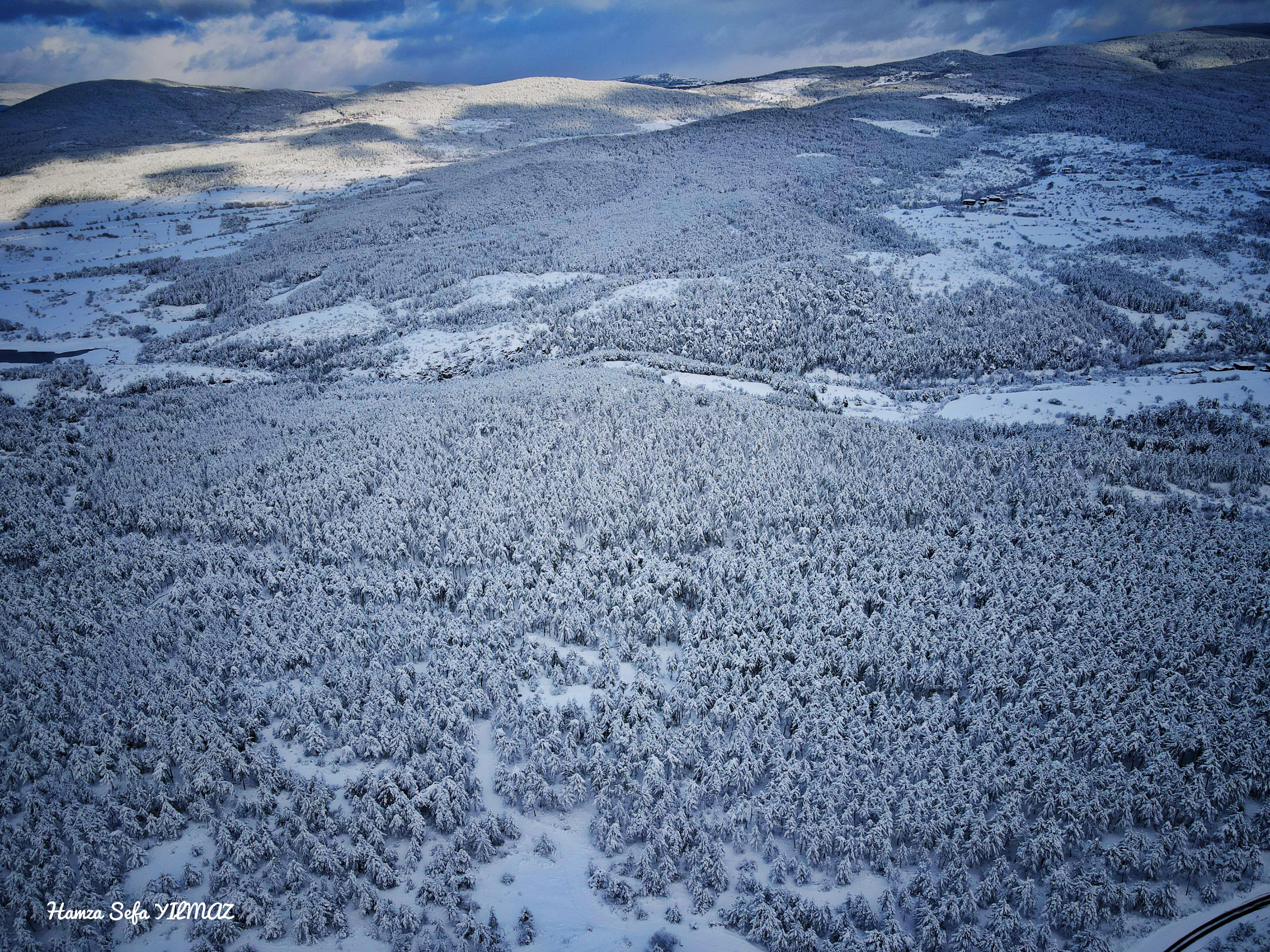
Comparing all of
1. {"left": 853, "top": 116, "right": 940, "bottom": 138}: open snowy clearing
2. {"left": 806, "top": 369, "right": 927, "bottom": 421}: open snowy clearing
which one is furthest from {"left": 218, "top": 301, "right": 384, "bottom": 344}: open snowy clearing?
{"left": 853, "top": 116, "right": 940, "bottom": 138}: open snowy clearing

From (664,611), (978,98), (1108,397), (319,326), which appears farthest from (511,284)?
(978,98)

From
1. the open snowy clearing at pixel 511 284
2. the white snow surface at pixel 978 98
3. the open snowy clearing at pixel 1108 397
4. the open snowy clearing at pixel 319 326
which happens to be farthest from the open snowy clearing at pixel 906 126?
the open snowy clearing at pixel 319 326

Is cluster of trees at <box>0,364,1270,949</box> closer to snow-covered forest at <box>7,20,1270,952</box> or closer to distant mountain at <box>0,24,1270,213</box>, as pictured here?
snow-covered forest at <box>7,20,1270,952</box>

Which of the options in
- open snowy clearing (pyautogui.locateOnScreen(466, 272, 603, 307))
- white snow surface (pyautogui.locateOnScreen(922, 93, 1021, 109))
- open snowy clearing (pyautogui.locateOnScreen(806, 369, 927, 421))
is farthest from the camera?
white snow surface (pyautogui.locateOnScreen(922, 93, 1021, 109))

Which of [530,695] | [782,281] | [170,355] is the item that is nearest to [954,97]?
[782,281]

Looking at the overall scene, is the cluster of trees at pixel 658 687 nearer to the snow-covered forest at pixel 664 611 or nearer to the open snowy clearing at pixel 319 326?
the snow-covered forest at pixel 664 611

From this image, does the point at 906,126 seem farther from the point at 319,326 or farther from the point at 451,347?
the point at 319,326
